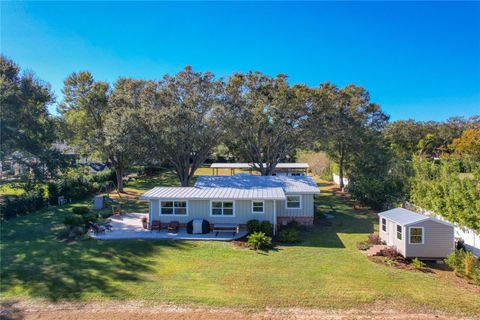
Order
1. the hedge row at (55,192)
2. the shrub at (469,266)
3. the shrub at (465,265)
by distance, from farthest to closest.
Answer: the hedge row at (55,192) → the shrub at (469,266) → the shrub at (465,265)

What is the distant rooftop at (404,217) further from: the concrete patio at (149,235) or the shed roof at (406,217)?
the concrete patio at (149,235)

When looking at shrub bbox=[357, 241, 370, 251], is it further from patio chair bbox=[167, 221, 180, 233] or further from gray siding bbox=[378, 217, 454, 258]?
patio chair bbox=[167, 221, 180, 233]

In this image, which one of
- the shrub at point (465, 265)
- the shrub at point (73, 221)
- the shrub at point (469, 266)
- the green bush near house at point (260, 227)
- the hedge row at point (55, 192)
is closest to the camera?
the shrub at point (465, 265)

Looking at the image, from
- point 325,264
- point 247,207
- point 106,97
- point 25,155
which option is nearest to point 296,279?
point 325,264

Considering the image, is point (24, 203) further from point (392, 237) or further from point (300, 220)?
point (392, 237)

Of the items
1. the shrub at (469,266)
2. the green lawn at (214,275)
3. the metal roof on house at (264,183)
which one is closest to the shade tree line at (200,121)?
the metal roof on house at (264,183)

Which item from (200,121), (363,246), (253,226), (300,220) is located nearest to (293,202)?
(300,220)

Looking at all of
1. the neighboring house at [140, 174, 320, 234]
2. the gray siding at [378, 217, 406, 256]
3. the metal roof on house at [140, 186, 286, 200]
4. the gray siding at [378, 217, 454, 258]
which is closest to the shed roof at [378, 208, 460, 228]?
the gray siding at [378, 217, 454, 258]
